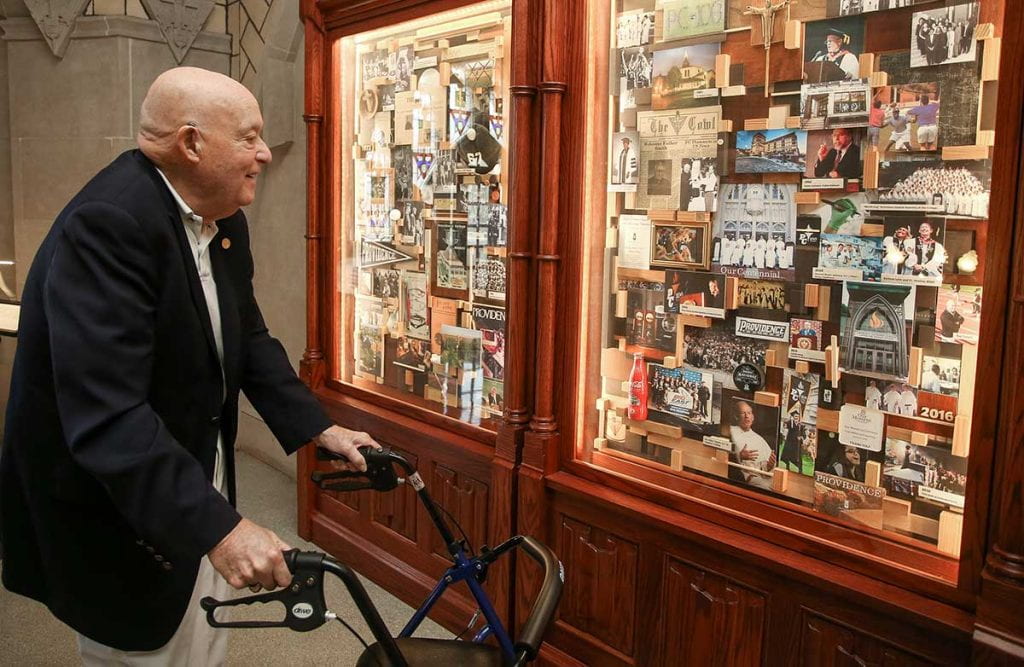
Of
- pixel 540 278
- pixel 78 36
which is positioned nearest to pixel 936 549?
pixel 540 278

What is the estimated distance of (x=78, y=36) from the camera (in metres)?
5.25

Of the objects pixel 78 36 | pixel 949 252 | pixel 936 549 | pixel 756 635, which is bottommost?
pixel 756 635

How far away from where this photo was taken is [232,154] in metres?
1.80

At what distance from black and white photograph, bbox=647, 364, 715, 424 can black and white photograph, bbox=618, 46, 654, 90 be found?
2.71ft

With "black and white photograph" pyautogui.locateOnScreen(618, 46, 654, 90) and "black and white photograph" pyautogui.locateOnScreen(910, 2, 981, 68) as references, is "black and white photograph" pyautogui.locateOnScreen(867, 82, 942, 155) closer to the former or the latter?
"black and white photograph" pyautogui.locateOnScreen(910, 2, 981, 68)

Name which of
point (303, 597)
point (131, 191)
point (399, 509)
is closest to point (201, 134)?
point (131, 191)

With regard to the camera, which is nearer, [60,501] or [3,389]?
[60,501]

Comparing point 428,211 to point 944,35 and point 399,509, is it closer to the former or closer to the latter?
point 399,509

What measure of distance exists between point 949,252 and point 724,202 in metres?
0.61

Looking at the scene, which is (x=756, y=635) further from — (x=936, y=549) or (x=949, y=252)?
(x=949, y=252)

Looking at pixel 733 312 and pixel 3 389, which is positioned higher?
pixel 733 312

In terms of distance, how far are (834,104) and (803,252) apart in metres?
0.37

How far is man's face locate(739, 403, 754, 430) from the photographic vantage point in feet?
8.14

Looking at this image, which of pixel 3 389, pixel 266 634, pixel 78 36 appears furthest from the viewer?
pixel 3 389
